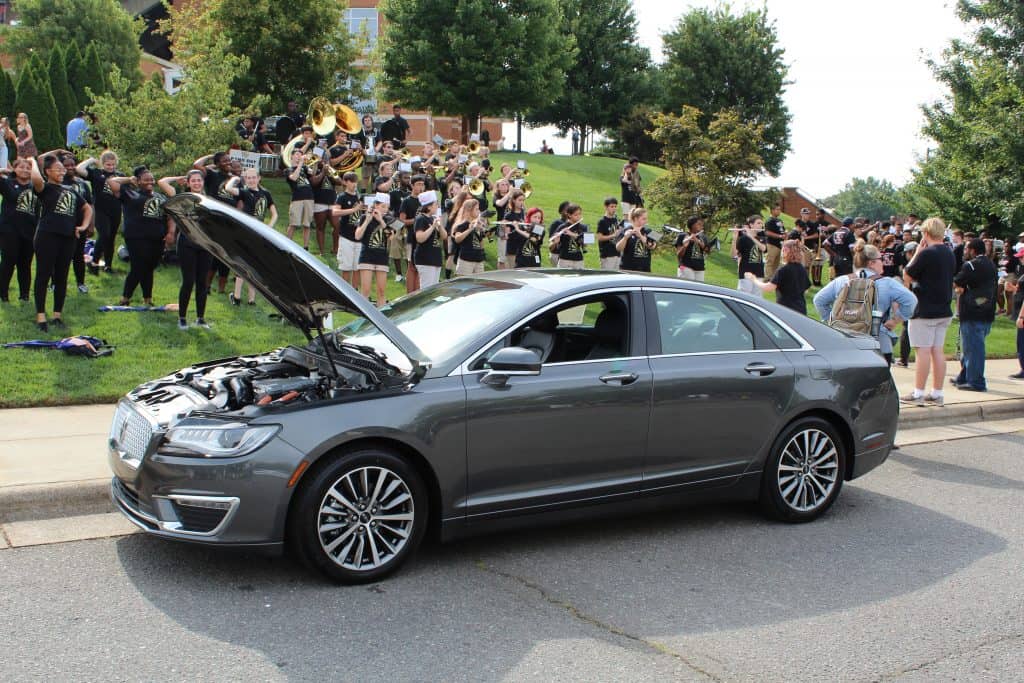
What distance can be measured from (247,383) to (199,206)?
964 millimetres

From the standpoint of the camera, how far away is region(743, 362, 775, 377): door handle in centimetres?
593

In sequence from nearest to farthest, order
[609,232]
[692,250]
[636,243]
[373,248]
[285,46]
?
[373,248]
[636,243]
[692,250]
[609,232]
[285,46]

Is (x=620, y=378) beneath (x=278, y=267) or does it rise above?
beneath

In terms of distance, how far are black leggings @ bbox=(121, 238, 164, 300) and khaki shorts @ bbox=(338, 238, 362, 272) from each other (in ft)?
8.91

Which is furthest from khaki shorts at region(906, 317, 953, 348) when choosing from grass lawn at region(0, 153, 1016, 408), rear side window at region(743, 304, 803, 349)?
grass lawn at region(0, 153, 1016, 408)

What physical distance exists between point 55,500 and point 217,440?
1.84 metres

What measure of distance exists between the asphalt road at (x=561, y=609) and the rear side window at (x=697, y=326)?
3.71 feet

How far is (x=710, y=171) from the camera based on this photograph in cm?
2452

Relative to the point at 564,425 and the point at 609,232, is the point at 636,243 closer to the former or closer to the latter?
the point at 609,232

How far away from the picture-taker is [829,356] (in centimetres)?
632

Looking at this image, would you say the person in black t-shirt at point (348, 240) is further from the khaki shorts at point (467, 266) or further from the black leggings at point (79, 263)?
the black leggings at point (79, 263)

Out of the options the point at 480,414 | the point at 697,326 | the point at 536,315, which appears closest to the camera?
the point at 480,414

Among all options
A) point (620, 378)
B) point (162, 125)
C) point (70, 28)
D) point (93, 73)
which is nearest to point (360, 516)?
point (620, 378)

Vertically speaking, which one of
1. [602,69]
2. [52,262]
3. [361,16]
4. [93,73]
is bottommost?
[52,262]
